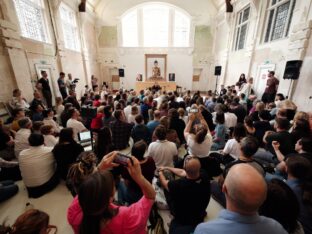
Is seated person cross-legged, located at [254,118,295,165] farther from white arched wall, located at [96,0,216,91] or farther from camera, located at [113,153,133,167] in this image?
white arched wall, located at [96,0,216,91]

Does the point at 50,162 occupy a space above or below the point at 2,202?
above

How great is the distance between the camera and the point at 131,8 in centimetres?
1173

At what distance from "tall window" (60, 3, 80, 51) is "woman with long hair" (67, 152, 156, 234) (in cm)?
965

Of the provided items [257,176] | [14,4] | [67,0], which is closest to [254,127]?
[257,176]

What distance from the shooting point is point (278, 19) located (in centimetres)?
598

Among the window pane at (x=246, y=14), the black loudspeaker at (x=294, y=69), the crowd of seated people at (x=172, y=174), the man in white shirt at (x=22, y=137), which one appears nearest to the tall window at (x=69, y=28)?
the crowd of seated people at (x=172, y=174)

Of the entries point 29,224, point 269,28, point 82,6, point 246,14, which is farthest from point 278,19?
point 82,6

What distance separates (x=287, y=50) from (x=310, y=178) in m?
5.74

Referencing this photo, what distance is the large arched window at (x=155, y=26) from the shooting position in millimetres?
12109

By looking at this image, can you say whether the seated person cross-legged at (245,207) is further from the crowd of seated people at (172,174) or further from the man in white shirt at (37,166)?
the man in white shirt at (37,166)

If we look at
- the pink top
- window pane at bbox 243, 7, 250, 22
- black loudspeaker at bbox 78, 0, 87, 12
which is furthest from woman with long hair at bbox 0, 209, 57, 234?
black loudspeaker at bbox 78, 0, 87, 12

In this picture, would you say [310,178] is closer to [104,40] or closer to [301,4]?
[301,4]

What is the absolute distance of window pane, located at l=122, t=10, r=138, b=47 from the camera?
12.3 m

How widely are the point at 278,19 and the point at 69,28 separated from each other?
10.1m
